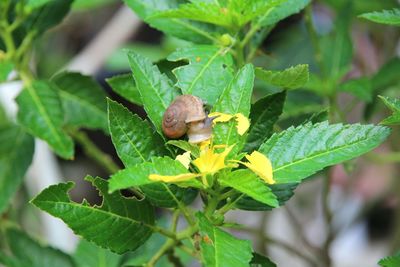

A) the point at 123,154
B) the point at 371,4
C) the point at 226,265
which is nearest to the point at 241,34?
the point at 123,154

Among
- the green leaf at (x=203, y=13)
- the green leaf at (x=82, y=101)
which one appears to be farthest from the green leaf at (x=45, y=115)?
the green leaf at (x=203, y=13)

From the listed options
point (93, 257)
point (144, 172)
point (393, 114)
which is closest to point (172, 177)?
point (144, 172)

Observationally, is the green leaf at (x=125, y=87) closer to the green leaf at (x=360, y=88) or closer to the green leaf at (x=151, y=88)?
the green leaf at (x=151, y=88)

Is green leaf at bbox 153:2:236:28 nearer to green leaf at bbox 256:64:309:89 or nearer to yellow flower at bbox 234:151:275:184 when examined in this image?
green leaf at bbox 256:64:309:89

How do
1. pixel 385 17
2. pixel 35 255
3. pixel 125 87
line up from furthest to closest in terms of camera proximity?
pixel 35 255, pixel 125 87, pixel 385 17

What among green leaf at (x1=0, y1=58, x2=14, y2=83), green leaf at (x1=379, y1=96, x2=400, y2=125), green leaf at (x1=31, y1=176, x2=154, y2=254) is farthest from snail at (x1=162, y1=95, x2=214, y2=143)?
green leaf at (x1=0, y1=58, x2=14, y2=83)

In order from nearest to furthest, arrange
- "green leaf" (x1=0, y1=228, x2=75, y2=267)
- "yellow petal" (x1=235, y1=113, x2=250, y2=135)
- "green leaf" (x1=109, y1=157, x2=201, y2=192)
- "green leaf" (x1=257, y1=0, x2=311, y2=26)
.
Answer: "green leaf" (x1=109, y1=157, x2=201, y2=192) → "yellow petal" (x1=235, y1=113, x2=250, y2=135) → "green leaf" (x1=257, y1=0, x2=311, y2=26) → "green leaf" (x1=0, y1=228, x2=75, y2=267)

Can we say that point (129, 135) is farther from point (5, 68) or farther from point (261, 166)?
point (5, 68)
